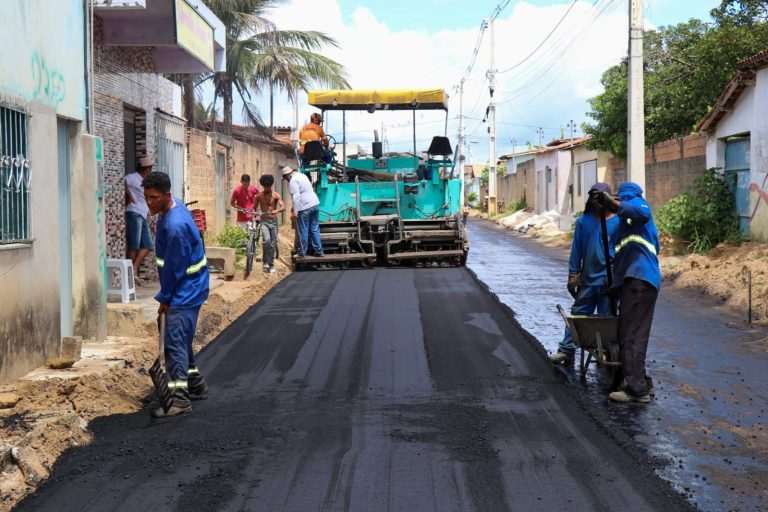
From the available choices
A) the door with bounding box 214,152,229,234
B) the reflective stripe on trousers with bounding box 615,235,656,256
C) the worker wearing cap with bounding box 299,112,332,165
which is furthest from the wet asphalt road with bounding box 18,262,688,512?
the door with bounding box 214,152,229,234

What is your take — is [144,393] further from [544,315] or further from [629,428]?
[544,315]

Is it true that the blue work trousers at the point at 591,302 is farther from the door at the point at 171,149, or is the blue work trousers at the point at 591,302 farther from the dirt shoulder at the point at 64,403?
the door at the point at 171,149

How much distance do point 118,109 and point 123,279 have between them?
3144 mm

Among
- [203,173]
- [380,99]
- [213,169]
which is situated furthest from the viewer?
[213,169]

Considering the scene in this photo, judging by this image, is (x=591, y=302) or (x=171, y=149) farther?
(x=171, y=149)

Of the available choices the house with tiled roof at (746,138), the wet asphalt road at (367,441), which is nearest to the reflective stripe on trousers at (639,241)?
the wet asphalt road at (367,441)

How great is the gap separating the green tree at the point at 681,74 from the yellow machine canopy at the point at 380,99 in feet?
23.2

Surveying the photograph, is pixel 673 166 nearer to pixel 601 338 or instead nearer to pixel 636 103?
pixel 636 103

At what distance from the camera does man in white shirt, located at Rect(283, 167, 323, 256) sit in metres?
15.6

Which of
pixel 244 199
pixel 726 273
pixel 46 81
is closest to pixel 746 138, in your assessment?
pixel 726 273

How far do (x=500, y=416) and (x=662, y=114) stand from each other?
19472 mm

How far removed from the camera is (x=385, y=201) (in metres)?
17.0

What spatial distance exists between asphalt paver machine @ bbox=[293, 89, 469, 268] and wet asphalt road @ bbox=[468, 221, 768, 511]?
337 cm

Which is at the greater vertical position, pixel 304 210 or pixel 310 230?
pixel 304 210
